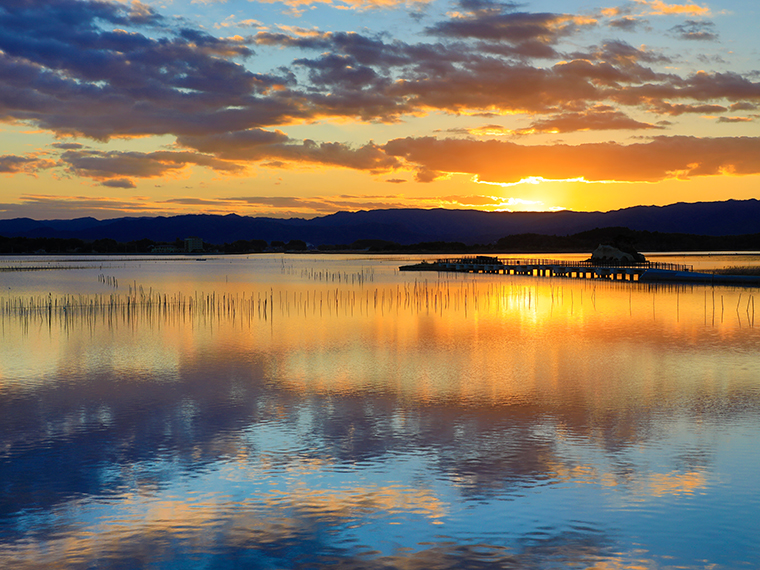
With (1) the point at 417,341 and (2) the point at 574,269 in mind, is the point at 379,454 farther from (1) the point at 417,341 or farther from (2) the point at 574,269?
(2) the point at 574,269

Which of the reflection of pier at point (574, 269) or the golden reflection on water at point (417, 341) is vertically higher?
the reflection of pier at point (574, 269)

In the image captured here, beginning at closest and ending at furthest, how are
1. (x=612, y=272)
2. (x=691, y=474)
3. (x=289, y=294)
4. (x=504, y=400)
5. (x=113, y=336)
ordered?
(x=691, y=474) → (x=504, y=400) → (x=113, y=336) → (x=289, y=294) → (x=612, y=272)

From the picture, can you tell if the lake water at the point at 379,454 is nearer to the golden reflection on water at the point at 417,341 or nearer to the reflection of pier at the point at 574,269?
the golden reflection on water at the point at 417,341

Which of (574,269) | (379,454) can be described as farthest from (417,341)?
(574,269)

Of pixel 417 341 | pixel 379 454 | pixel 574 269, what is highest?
pixel 574 269

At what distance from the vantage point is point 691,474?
12766 millimetres

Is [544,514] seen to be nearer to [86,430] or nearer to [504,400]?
[504,400]

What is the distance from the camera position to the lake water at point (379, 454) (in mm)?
9852

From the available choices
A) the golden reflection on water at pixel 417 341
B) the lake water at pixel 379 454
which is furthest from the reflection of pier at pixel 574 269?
the lake water at pixel 379 454

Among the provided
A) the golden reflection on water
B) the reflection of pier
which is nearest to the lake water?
the golden reflection on water

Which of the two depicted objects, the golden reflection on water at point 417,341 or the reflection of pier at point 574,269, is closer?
the golden reflection on water at point 417,341

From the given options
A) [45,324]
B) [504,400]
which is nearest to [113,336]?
[45,324]

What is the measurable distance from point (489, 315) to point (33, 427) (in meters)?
35.3

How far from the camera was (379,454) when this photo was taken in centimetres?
1408
